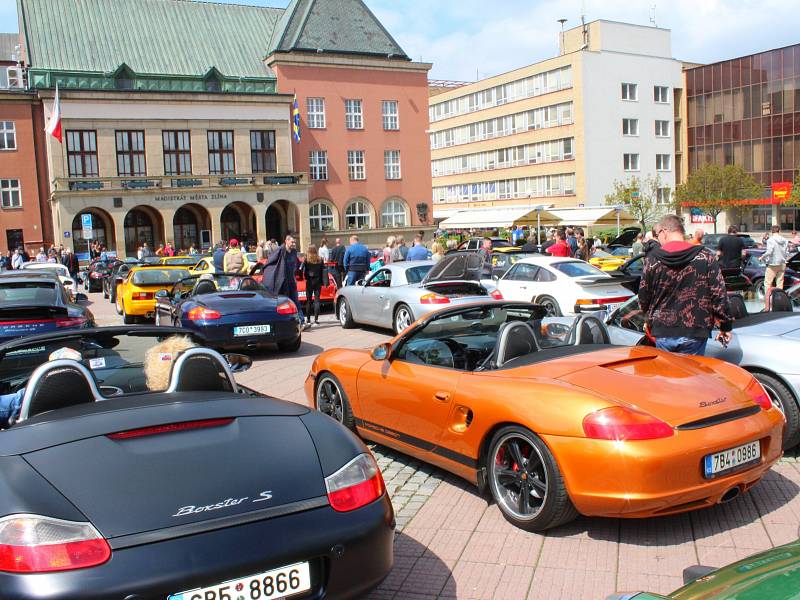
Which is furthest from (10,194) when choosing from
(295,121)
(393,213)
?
(393,213)

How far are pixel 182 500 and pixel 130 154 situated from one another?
50.2 meters

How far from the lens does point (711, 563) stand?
4.20 m

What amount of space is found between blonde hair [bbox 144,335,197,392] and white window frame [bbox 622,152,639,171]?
72.8 m

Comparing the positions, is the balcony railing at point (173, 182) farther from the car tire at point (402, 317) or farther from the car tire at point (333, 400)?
the car tire at point (333, 400)

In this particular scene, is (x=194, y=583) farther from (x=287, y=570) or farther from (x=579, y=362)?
(x=579, y=362)

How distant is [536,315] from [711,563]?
2648mm

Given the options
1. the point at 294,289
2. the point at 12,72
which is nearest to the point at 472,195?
the point at 12,72

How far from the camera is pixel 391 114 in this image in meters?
58.8

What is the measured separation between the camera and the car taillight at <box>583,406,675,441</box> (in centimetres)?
427

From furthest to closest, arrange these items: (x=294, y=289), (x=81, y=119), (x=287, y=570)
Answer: (x=81, y=119) < (x=294, y=289) < (x=287, y=570)

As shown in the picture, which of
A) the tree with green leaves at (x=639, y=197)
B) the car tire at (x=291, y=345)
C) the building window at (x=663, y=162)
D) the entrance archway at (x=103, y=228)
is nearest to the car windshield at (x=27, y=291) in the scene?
the car tire at (x=291, y=345)

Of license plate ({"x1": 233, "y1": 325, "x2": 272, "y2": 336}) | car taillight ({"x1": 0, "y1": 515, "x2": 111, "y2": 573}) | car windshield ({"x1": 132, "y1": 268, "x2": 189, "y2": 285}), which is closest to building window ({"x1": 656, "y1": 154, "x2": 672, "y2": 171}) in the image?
car windshield ({"x1": 132, "y1": 268, "x2": 189, "y2": 285})

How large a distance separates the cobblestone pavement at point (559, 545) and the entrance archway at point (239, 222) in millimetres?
50642

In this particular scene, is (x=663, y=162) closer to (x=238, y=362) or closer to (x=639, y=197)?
(x=639, y=197)
